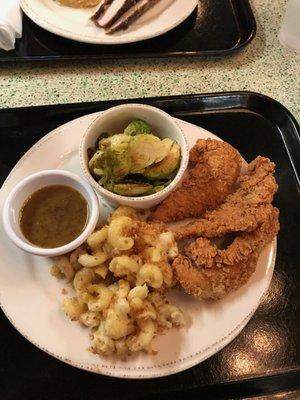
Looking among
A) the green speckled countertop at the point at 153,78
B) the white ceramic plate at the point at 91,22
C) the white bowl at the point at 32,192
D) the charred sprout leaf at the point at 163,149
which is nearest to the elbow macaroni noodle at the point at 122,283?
the white bowl at the point at 32,192

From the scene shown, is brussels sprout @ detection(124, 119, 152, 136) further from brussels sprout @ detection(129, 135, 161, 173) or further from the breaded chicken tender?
the breaded chicken tender

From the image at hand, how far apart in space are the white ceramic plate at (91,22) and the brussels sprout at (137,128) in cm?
50

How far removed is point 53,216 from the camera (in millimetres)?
1164

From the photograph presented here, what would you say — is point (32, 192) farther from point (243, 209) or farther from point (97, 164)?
point (243, 209)

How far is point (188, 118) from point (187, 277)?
0.62 m

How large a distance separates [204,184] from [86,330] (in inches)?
20.2

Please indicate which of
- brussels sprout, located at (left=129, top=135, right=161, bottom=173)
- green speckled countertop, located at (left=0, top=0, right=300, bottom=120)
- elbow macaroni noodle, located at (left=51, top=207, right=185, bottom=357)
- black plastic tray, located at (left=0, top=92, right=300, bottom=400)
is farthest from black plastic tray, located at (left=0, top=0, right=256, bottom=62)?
elbow macaroni noodle, located at (left=51, top=207, right=185, bottom=357)

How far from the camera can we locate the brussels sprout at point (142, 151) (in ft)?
3.75

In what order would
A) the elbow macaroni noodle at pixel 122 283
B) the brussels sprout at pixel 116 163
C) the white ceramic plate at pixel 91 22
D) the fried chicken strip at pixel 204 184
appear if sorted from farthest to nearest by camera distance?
the white ceramic plate at pixel 91 22, the fried chicken strip at pixel 204 184, the brussels sprout at pixel 116 163, the elbow macaroni noodle at pixel 122 283

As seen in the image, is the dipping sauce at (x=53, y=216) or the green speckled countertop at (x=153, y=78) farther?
the green speckled countertop at (x=153, y=78)

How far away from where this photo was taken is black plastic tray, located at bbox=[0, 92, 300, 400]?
1062 millimetres

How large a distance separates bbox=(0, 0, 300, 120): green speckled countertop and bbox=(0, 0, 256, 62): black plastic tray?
0.04 m

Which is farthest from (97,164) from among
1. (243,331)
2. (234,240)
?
(243,331)

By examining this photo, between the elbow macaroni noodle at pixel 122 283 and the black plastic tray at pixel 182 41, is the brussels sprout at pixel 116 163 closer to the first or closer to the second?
the elbow macaroni noodle at pixel 122 283
